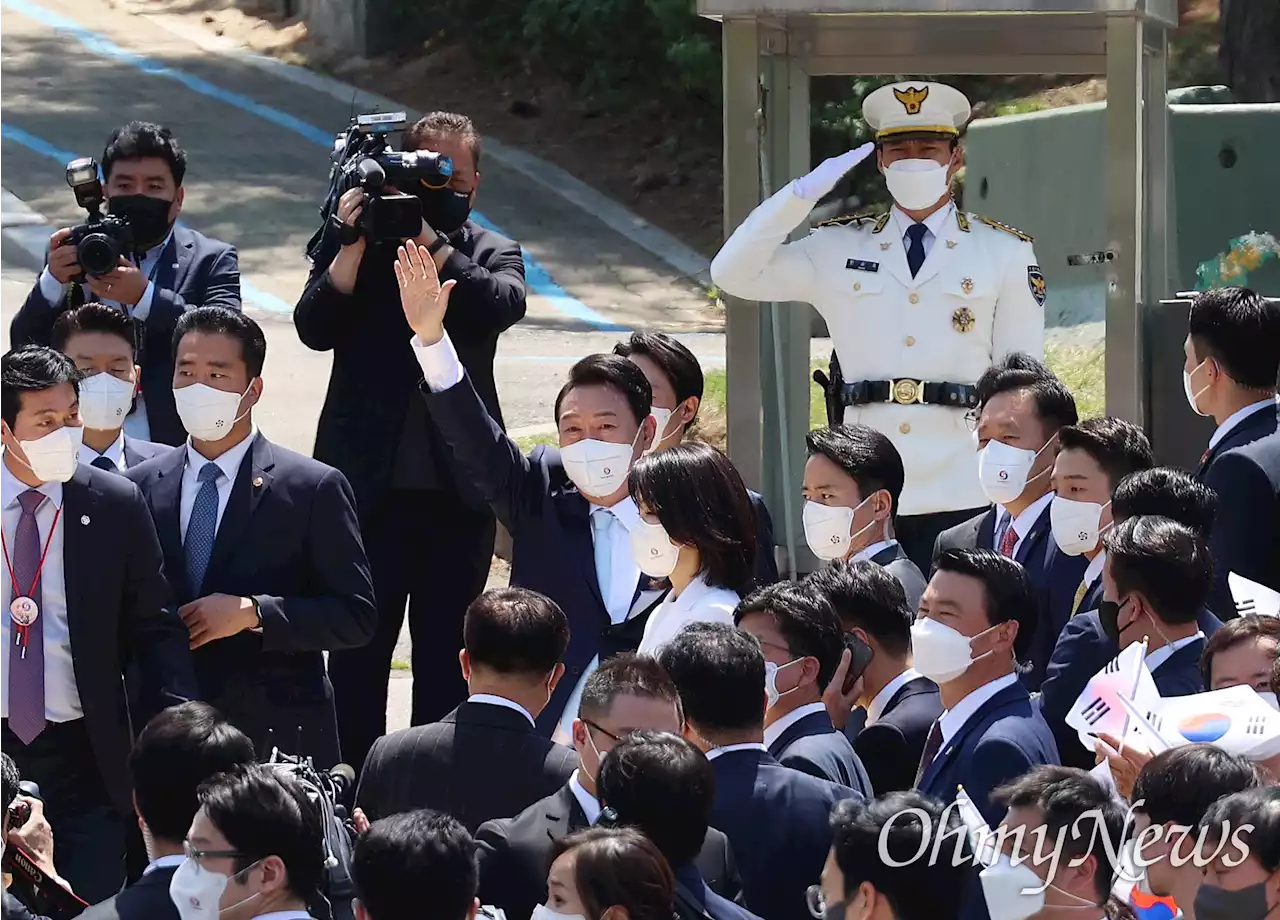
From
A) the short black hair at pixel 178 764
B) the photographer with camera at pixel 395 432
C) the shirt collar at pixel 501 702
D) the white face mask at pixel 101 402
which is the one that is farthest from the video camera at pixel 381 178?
the short black hair at pixel 178 764

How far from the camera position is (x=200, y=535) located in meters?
5.00

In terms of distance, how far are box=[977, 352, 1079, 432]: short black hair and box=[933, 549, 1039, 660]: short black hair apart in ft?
3.60

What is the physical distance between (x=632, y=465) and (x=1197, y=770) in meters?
2.04

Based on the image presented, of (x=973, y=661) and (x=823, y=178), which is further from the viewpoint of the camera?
(x=823, y=178)

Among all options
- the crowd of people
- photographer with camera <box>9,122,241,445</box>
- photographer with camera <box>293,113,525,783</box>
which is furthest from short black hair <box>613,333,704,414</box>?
photographer with camera <box>9,122,241,445</box>

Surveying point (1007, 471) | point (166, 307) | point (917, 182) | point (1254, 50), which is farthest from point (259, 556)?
point (1254, 50)

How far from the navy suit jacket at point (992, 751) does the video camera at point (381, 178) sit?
2.32m

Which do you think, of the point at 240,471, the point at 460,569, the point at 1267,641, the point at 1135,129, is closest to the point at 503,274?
the point at 460,569

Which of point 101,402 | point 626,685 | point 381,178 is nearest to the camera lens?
point 626,685

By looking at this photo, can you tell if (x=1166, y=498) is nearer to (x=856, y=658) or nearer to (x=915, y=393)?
(x=856, y=658)

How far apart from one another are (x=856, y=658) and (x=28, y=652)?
1.82 m

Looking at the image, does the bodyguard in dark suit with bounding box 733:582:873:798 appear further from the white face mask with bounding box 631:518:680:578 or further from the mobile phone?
the white face mask with bounding box 631:518:680:578

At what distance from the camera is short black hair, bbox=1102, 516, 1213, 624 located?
4.19 metres

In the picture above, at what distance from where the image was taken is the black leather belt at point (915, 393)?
6.29 metres
